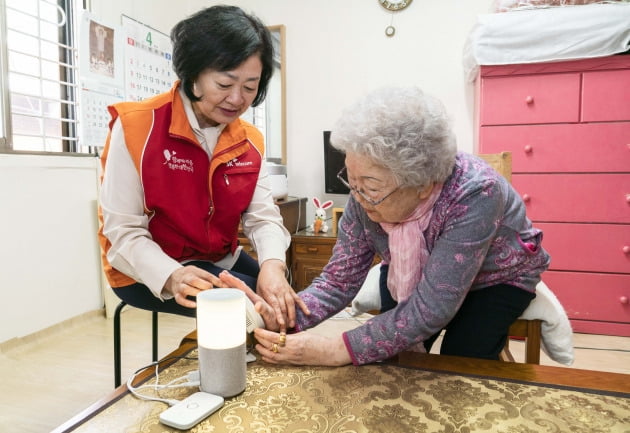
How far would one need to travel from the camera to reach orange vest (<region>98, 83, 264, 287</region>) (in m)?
1.24

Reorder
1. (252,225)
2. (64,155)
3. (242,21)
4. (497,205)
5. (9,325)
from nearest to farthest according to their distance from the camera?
(497,205), (242,21), (252,225), (9,325), (64,155)

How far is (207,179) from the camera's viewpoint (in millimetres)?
1343

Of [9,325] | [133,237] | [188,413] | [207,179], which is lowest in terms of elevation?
[9,325]

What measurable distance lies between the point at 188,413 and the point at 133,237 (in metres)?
0.61

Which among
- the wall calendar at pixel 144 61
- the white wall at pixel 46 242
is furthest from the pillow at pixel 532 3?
the white wall at pixel 46 242

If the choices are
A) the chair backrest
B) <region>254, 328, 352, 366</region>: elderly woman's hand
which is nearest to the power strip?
<region>254, 328, 352, 366</region>: elderly woman's hand

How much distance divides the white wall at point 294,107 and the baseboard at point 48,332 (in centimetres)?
3

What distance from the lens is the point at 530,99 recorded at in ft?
8.37

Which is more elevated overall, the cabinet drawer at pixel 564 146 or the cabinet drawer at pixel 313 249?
the cabinet drawer at pixel 564 146

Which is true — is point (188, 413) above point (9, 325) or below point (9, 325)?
above

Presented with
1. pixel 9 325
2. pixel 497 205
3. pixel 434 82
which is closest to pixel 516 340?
pixel 434 82

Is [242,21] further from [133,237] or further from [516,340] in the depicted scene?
[516,340]

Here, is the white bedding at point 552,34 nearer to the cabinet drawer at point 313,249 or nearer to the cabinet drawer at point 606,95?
the cabinet drawer at point 606,95

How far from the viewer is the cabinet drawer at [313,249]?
9.80 feet
